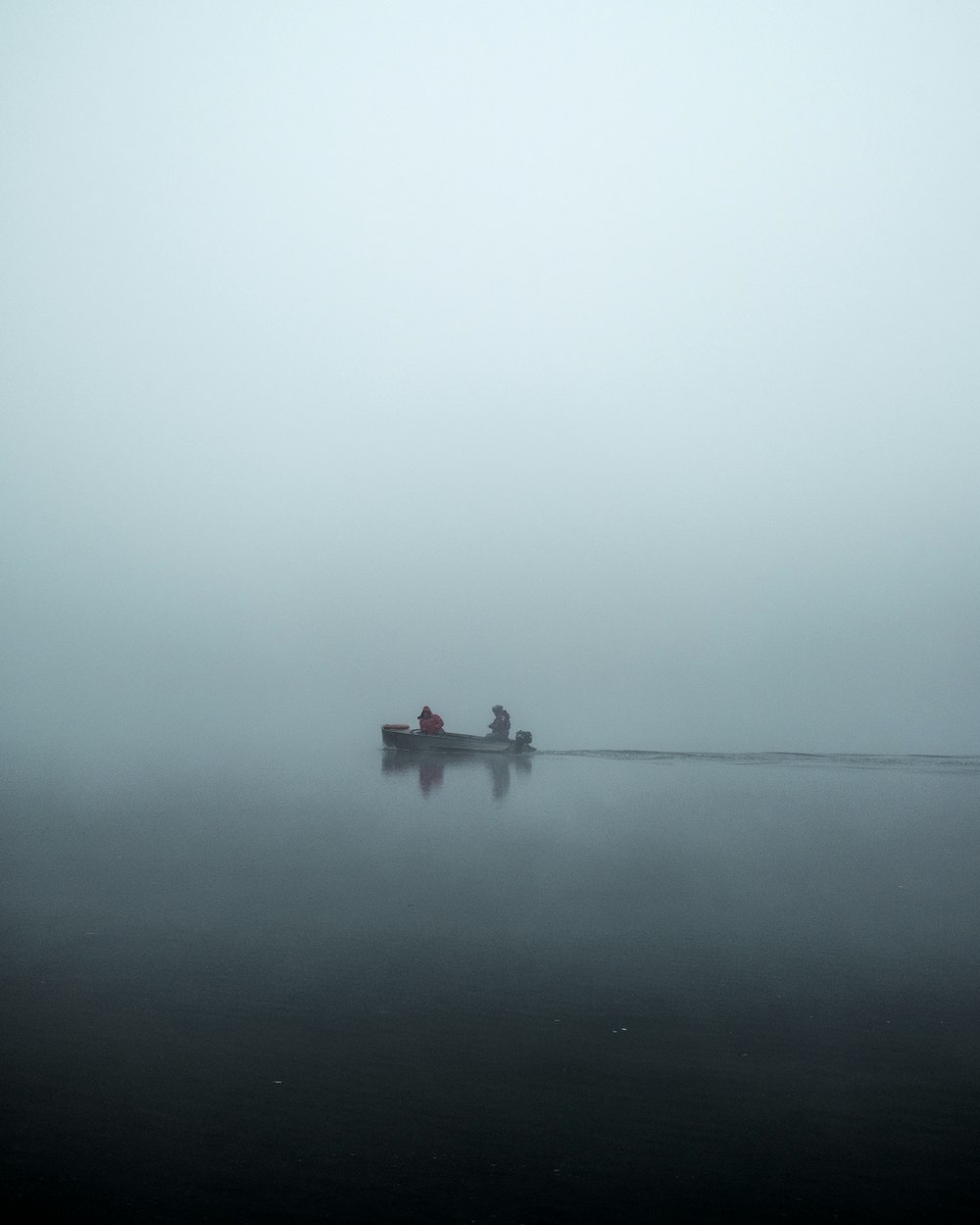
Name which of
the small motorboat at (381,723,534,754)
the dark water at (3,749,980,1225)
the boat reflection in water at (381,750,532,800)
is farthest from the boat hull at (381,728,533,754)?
the dark water at (3,749,980,1225)

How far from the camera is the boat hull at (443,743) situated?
1865 inches

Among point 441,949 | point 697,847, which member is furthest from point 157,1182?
point 697,847

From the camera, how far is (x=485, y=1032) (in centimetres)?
1046

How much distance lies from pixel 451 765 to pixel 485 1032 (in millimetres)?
35803

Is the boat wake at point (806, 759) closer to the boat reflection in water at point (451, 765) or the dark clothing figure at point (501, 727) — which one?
the dark clothing figure at point (501, 727)

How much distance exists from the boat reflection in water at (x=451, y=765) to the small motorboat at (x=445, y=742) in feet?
1.53

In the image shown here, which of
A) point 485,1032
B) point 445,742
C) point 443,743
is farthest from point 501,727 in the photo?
point 485,1032

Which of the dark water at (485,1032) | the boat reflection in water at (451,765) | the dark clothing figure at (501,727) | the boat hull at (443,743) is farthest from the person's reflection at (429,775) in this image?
the dark water at (485,1032)

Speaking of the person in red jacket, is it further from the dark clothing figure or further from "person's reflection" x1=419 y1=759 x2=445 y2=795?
the dark clothing figure

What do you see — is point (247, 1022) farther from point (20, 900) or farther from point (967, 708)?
point (967, 708)

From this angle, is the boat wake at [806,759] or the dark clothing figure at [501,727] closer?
the boat wake at [806,759]

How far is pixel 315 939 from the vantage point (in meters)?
14.1

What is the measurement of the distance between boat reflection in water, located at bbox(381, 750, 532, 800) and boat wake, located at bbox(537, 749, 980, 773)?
394cm

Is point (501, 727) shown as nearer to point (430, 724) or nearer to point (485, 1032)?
point (430, 724)
